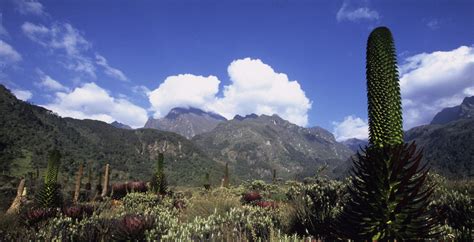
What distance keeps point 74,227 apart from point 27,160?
9827 centimetres

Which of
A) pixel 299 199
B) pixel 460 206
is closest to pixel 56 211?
pixel 299 199

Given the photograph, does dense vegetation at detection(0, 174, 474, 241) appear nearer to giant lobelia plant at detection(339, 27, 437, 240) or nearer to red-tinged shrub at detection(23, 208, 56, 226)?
red-tinged shrub at detection(23, 208, 56, 226)

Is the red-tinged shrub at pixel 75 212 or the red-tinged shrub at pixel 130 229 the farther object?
the red-tinged shrub at pixel 75 212

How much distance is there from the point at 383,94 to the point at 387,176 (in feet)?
3.51

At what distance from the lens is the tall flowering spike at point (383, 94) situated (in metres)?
4.63

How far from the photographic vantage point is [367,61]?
16.5ft

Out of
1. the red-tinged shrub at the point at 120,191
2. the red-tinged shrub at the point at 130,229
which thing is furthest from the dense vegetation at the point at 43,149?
the red-tinged shrub at the point at 130,229

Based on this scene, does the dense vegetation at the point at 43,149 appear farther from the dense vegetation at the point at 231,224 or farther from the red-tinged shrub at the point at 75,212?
the dense vegetation at the point at 231,224

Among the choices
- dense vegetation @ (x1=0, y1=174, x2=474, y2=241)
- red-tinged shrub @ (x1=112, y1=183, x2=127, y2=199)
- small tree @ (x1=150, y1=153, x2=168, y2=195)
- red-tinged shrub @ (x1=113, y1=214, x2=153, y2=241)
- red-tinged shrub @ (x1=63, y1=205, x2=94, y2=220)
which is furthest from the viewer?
red-tinged shrub @ (x1=112, y1=183, x2=127, y2=199)

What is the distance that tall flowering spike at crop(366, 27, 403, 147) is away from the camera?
15.2 ft

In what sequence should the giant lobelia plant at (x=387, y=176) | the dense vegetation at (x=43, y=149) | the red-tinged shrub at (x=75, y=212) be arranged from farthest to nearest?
the dense vegetation at (x=43, y=149) < the red-tinged shrub at (x=75, y=212) < the giant lobelia plant at (x=387, y=176)

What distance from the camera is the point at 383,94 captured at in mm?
4719

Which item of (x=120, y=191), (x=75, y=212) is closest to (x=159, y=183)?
(x=120, y=191)

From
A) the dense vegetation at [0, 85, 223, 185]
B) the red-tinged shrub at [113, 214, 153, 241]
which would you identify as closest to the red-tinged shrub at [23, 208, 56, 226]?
the red-tinged shrub at [113, 214, 153, 241]
